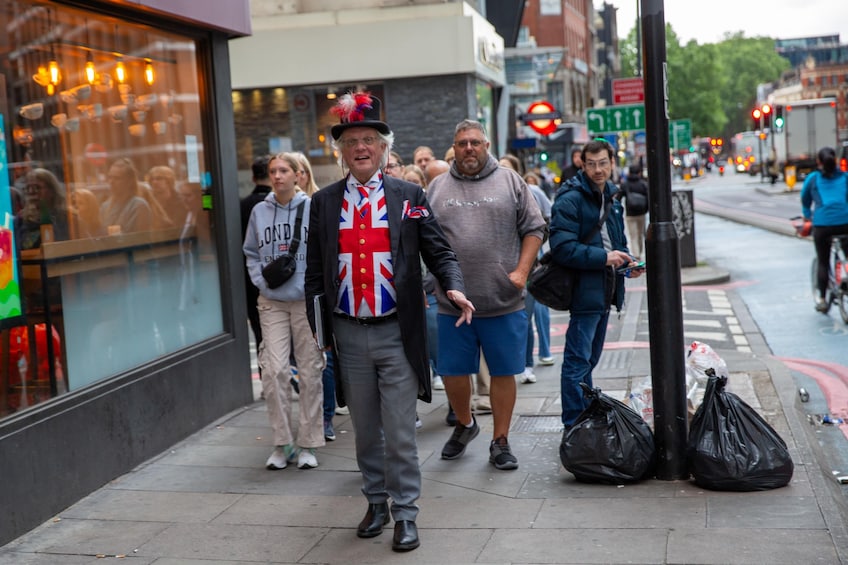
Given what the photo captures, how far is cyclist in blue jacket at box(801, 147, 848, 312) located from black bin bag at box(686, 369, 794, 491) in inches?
289

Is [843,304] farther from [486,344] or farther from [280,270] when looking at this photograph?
[280,270]

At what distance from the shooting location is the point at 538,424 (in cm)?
776

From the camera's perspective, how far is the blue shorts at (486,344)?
6.55 meters

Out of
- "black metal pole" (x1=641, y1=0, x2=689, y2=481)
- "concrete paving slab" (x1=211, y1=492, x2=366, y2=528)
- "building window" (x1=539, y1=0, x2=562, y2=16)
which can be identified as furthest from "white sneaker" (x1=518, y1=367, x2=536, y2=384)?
"building window" (x1=539, y1=0, x2=562, y2=16)

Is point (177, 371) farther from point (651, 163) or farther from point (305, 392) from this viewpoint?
point (651, 163)

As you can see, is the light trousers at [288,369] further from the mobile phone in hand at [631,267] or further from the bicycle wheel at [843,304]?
the bicycle wheel at [843,304]

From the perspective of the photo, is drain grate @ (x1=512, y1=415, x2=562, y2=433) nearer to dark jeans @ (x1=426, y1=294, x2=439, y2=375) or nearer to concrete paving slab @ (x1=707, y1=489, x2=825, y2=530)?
dark jeans @ (x1=426, y1=294, x2=439, y2=375)

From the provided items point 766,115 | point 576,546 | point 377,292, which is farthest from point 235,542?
point 766,115

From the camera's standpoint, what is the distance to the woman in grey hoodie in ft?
22.5

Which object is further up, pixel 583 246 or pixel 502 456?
pixel 583 246

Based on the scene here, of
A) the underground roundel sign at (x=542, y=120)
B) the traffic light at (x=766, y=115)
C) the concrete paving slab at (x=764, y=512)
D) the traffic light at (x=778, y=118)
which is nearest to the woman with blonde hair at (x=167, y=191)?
the concrete paving slab at (x=764, y=512)

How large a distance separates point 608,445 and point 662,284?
0.91 metres

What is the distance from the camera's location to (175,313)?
7992 millimetres

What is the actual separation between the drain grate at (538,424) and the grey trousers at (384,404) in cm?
235
